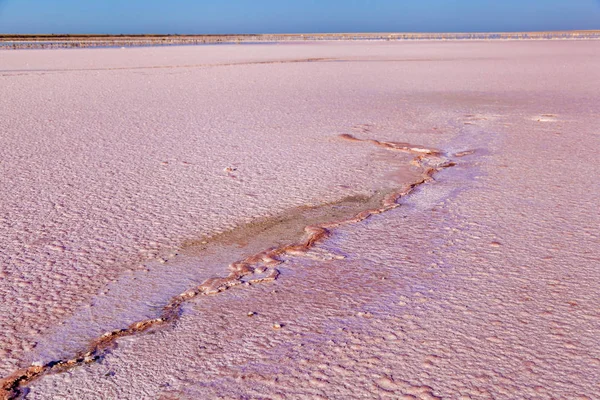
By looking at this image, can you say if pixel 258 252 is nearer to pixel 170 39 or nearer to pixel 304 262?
pixel 304 262

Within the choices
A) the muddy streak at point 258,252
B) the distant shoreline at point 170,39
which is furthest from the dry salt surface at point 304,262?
the distant shoreline at point 170,39

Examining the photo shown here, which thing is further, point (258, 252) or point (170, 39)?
point (170, 39)

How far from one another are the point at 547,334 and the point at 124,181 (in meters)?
2.30

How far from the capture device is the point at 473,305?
1770 millimetres

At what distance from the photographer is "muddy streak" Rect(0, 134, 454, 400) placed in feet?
4.83

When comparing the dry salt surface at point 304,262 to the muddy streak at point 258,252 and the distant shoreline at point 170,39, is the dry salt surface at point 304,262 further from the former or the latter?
the distant shoreline at point 170,39

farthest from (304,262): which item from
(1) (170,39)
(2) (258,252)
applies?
(1) (170,39)

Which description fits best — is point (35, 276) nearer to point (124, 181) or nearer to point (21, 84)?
point (124, 181)

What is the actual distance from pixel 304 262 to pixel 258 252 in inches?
7.5

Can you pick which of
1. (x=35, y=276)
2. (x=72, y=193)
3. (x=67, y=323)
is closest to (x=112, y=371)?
(x=67, y=323)

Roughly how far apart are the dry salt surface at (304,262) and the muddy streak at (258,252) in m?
0.01

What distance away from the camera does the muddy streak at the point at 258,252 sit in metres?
1.47

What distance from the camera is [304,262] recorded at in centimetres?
211

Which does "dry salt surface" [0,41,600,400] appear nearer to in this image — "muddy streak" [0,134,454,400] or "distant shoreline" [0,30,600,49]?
"muddy streak" [0,134,454,400]
